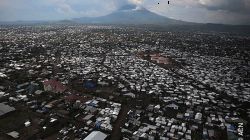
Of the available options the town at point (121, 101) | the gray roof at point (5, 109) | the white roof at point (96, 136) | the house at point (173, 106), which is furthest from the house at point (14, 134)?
the house at point (173, 106)

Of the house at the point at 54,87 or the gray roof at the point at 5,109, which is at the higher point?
the house at the point at 54,87

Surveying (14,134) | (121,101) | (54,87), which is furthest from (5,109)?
(121,101)

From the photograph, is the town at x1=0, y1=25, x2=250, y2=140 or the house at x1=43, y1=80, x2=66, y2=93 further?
the house at x1=43, y1=80, x2=66, y2=93

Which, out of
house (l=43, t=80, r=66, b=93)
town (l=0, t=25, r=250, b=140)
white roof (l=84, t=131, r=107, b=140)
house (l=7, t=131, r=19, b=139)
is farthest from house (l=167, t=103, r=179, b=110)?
house (l=7, t=131, r=19, b=139)

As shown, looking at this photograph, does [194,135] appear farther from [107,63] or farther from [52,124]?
[107,63]

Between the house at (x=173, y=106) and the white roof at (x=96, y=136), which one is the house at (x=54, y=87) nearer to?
the white roof at (x=96, y=136)

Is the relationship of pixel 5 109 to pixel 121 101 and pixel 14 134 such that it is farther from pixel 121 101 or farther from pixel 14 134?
pixel 121 101

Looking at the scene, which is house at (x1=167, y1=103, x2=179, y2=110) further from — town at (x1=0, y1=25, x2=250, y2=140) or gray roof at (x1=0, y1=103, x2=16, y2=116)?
gray roof at (x1=0, y1=103, x2=16, y2=116)

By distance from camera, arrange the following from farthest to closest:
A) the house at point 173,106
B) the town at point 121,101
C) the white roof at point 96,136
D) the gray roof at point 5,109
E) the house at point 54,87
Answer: the house at point 54,87 → the house at point 173,106 → the gray roof at point 5,109 → the town at point 121,101 → the white roof at point 96,136

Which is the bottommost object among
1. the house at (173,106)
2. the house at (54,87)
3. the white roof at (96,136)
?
the white roof at (96,136)

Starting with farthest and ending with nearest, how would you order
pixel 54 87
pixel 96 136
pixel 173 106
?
pixel 54 87, pixel 173 106, pixel 96 136

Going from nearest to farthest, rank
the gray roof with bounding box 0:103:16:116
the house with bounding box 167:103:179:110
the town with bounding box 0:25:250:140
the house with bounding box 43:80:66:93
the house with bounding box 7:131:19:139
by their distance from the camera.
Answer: the house with bounding box 7:131:19:139, the town with bounding box 0:25:250:140, the gray roof with bounding box 0:103:16:116, the house with bounding box 167:103:179:110, the house with bounding box 43:80:66:93
